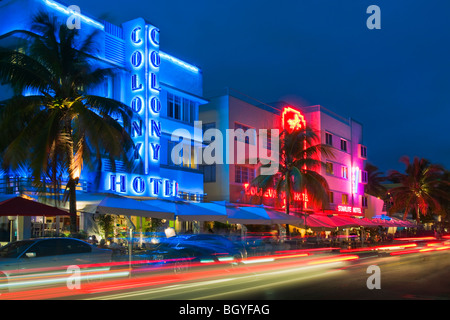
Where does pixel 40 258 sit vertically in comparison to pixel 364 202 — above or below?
below

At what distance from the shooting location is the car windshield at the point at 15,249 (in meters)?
13.2

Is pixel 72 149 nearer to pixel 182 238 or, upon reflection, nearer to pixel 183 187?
pixel 182 238

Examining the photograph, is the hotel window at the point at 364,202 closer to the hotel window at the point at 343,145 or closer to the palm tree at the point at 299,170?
the hotel window at the point at 343,145

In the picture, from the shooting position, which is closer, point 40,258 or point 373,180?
point 40,258

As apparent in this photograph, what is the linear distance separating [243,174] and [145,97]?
501 inches

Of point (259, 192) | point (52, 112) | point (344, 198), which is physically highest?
point (52, 112)

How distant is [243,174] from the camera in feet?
123

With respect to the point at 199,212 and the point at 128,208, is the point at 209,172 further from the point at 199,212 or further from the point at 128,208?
the point at 128,208

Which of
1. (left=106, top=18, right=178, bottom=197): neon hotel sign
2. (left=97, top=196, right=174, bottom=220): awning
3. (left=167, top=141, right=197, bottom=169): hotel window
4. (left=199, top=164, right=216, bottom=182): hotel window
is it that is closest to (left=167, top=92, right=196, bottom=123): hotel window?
(left=167, top=141, right=197, bottom=169): hotel window

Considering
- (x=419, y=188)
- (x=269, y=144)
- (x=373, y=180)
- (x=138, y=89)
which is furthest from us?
(x=373, y=180)

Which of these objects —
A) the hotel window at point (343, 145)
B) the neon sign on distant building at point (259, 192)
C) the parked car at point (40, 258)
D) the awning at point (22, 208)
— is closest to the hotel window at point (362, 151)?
the hotel window at point (343, 145)

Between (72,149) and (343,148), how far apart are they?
36.9 m

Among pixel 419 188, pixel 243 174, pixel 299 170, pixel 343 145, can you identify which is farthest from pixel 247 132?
pixel 419 188

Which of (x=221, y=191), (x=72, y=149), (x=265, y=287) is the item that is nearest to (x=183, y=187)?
(x=221, y=191)
